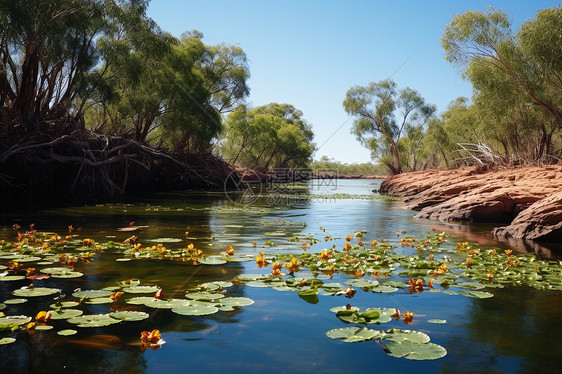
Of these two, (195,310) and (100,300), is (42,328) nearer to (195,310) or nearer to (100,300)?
(100,300)

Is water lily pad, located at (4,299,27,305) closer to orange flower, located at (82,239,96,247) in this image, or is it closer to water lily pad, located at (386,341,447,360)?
orange flower, located at (82,239,96,247)

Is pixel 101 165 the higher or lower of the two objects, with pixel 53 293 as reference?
higher

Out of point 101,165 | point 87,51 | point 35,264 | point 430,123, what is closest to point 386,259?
point 35,264

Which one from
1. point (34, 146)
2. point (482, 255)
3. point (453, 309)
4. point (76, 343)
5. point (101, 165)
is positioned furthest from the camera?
point (101, 165)

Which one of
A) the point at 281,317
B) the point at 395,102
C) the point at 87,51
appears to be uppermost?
the point at 395,102

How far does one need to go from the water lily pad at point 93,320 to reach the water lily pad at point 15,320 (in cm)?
30

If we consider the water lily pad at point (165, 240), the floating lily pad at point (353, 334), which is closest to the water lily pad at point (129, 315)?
the floating lily pad at point (353, 334)

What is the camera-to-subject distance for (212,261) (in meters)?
5.66

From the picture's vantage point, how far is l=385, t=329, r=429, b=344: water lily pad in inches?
116

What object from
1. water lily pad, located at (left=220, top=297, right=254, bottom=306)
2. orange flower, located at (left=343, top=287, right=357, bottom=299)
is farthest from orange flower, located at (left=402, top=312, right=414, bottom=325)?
water lily pad, located at (left=220, top=297, right=254, bottom=306)

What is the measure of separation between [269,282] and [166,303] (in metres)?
1.31

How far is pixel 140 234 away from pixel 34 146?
794cm

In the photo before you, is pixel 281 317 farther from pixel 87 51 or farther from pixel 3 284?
pixel 87 51

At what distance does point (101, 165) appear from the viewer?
57.7ft
